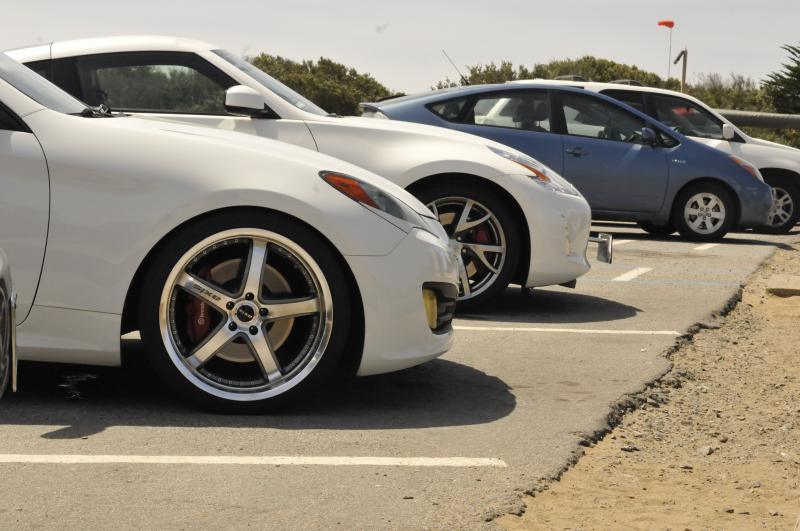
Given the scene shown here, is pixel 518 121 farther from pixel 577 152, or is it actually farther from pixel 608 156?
pixel 608 156

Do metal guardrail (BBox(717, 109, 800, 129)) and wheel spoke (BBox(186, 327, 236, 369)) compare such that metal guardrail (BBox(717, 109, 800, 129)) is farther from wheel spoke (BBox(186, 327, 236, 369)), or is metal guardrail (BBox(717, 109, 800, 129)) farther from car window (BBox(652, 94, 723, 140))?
wheel spoke (BBox(186, 327, 236, 369))

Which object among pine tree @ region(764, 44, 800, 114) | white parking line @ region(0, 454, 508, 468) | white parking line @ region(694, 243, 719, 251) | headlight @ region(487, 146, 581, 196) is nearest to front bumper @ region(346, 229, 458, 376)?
white parking line @ region(0, 454, 508, 468)

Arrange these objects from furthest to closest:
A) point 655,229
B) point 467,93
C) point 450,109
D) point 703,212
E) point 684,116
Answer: point 684,116 < point 655,229 < point 703,212 < point 467,93 < point 450,109

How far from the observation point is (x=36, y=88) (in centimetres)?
550

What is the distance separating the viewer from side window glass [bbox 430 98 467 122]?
1236cm

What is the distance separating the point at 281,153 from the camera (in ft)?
17.7

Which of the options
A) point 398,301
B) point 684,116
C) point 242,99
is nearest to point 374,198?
Answer: point 398,301

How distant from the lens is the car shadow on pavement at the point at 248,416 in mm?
5156

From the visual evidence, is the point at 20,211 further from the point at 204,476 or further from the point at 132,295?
the point at 204,476

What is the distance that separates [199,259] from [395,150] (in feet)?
10.5

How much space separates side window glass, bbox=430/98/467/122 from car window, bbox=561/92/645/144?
112 centimetres

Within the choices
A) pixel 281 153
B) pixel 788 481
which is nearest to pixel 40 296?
pixel 281 153

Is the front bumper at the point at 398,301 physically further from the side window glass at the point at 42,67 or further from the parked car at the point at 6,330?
the side window glass at the point at 42,67

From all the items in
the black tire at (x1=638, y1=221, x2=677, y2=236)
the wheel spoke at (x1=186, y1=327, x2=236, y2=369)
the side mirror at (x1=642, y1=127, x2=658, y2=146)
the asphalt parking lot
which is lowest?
the black tire at (x1=638, y1=221, x2=677, y2=236)
